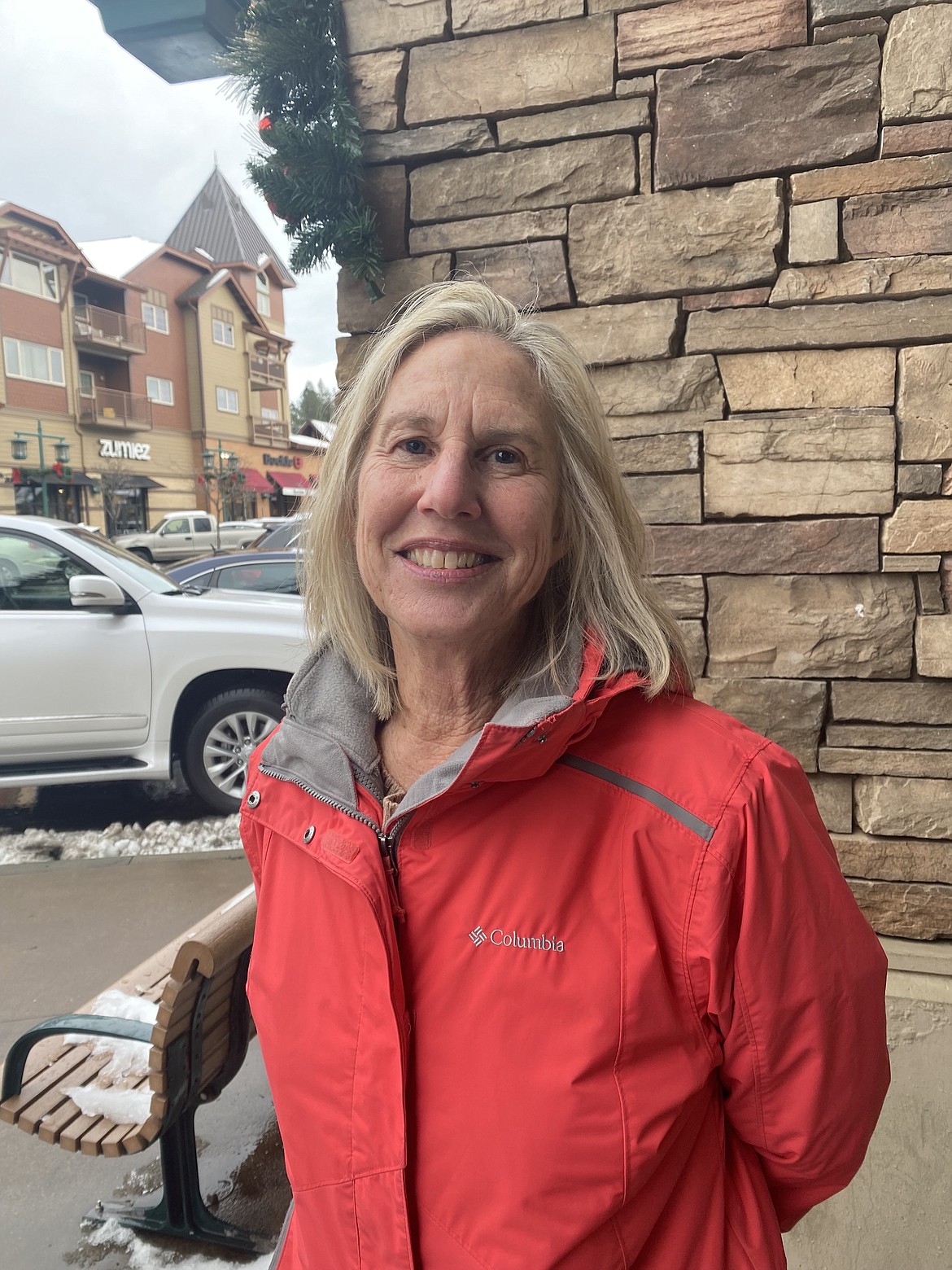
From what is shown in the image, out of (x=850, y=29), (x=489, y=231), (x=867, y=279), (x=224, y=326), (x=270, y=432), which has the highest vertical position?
(x=224, y=326)

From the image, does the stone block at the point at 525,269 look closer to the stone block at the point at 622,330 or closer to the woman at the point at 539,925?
the stone block at the point at 622,330

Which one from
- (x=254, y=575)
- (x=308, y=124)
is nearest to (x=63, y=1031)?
(x=308, y=124)

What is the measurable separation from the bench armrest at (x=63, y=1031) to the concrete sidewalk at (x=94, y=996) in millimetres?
562

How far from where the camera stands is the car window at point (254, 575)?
25.3 feet

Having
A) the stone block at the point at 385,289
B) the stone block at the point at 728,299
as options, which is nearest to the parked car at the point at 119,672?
the stone block at the point at 385,289

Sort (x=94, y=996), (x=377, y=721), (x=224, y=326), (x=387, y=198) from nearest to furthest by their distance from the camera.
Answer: (x=377, y=721) → (x=387, y=198) → (x=94, y=996) → (x=224, y=326)

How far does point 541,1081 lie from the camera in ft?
3.11

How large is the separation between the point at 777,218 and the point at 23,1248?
10.7 feet

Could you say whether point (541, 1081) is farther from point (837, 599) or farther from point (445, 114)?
point (445, 114)

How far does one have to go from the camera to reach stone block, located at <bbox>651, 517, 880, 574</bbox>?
2.27m

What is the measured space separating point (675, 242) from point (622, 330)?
0.26m

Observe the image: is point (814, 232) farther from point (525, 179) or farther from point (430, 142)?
point (430, 142)

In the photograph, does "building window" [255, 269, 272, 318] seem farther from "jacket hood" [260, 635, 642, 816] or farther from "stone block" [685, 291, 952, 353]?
"jacket hood" [260, 635, 642, 816]

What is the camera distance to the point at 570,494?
126 centimetres
